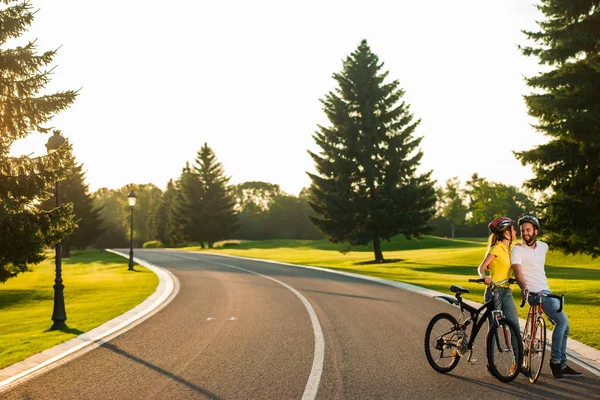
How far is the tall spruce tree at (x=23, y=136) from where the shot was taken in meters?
12.7

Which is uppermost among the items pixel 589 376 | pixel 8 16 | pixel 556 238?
pixel 8 16

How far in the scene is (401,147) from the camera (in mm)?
38469

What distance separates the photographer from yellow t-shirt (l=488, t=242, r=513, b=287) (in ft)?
23.5

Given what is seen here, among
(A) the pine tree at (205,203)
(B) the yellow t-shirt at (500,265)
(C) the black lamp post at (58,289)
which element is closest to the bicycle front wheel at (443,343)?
Result: (B) the yellow t-shirt at (500,265)

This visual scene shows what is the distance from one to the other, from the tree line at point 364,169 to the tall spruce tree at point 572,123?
0.04 meters

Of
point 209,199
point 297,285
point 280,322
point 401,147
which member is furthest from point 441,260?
point 209,199

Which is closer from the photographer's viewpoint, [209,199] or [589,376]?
[589,376]

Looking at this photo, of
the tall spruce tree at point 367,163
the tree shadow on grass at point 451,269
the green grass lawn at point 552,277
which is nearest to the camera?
the green grass lawn at point 552,277

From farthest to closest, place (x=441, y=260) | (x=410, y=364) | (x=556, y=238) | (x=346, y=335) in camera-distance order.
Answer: (x=441, y=260) → (x=556, y=238) → (x=346, y=335) → (x=410, y=364)

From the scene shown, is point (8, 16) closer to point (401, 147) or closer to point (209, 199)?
point (401, 147)

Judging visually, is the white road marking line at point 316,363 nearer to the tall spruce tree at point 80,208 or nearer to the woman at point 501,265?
the woman at point 501,265

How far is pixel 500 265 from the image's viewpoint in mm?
7176

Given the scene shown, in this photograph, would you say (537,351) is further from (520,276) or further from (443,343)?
(443,343)

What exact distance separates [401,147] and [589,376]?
105ft
